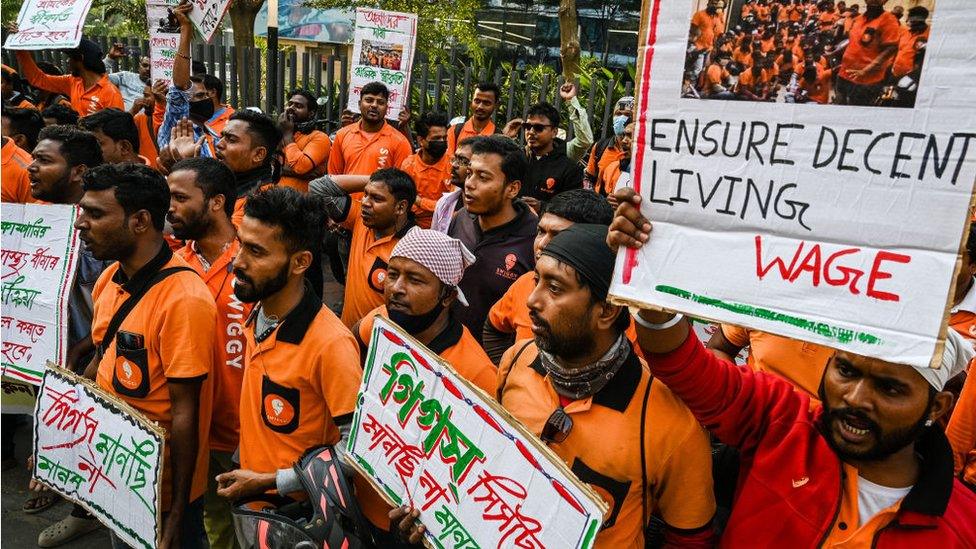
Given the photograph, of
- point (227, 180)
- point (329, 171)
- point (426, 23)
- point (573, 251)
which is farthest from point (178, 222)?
point (426, 23)

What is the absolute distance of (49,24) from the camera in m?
5.36

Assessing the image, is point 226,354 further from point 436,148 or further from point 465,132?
point 465,132

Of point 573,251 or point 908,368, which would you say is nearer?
point 908,368

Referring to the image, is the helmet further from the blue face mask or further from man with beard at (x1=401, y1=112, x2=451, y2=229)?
the blue face mask

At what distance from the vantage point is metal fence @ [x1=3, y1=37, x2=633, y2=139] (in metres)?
8.15

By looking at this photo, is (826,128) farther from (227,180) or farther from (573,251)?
(227,180)

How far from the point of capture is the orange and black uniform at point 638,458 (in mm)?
1798

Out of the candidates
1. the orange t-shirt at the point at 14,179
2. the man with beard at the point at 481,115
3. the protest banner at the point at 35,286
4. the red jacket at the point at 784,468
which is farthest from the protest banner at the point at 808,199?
the man with beard at the point at 481,115

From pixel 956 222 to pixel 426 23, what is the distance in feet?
50.6

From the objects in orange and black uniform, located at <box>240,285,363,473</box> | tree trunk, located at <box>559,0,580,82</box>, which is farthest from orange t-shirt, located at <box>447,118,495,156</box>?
orange and black uniform, located at <box>240,285,363,473</box>

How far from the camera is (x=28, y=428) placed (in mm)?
4723

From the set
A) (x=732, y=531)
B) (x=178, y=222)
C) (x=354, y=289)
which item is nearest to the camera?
(x=732, y=531)

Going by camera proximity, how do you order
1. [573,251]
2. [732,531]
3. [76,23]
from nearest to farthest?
[732,531], [573,251], [76,23]

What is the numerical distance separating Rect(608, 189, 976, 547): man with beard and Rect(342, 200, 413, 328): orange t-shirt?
220 cm
